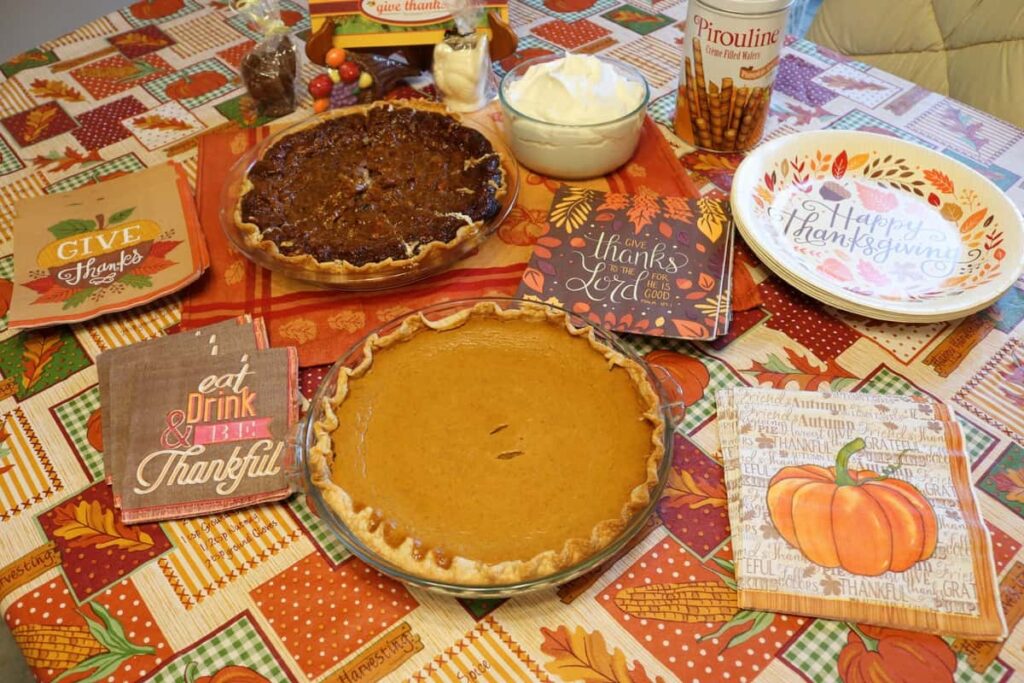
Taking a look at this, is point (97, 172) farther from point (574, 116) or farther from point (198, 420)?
point (574, 116)

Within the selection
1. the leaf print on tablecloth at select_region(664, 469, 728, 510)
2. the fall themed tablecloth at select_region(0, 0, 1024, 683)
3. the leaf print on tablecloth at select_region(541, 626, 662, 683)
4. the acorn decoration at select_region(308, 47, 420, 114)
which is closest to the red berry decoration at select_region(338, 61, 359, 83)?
the acorn decoration at select_region(308, 47, 420, 114)

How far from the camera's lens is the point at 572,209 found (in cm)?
153

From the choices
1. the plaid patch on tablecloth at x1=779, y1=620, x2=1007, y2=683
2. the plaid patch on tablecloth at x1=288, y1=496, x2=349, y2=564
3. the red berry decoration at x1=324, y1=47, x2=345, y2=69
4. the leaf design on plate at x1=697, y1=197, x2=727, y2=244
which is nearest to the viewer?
the plaid patch on tablecloth at x1=779, y1=620, x2=1007, y2=683

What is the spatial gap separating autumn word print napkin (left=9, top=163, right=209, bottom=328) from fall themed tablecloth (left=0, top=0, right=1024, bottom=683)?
50 millimetres

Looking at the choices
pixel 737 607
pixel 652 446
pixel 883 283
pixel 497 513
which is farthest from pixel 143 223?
pixel 883 283

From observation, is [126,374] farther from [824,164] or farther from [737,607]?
[824,164]

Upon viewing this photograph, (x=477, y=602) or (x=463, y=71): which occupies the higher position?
(x=463, y=71)

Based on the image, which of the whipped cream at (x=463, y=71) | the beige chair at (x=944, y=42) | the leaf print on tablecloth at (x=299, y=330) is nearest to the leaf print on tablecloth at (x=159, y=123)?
the whipped cream at (x=463, y=71)

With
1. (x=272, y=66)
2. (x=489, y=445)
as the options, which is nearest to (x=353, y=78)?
(x=272, y=66)

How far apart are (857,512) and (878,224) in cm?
68

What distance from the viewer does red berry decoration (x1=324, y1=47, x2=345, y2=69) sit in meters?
1.84

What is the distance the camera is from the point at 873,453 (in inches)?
44.1

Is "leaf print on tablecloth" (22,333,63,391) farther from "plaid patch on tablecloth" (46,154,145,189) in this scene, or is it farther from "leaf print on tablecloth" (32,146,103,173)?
"leaf print on tablecloth" (32,146,103,173)

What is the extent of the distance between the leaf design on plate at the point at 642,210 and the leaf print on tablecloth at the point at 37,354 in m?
1.08
